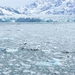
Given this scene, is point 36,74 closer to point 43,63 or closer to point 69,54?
point 43,63

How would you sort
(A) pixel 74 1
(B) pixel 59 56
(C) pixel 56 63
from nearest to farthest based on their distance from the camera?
(C) pixel 56 63 → (B) pixel 59 56 → (A) pixel 74 1

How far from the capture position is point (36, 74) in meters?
7.76

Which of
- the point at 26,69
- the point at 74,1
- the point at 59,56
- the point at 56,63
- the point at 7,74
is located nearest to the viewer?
the point at 7,74

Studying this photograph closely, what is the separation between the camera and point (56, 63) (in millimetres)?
9031

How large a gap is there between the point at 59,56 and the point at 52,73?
263 cm

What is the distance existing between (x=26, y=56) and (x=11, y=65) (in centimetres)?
169

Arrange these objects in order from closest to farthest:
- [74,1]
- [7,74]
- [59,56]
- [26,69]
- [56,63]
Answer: [7,74] → [26,69] → [56,63] → [59,56] → [74,1]

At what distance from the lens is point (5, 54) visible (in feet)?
35.4

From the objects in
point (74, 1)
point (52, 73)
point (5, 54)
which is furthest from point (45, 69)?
point (74, 1)

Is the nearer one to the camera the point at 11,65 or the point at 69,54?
the point at 11,65

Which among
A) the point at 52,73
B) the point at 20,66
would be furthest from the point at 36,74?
the point at 20,66

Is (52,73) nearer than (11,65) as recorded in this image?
Yes

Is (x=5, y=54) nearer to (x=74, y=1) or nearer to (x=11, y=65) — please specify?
(x=11, y=65)

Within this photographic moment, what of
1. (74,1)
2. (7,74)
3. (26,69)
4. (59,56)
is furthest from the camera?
(74,1)
